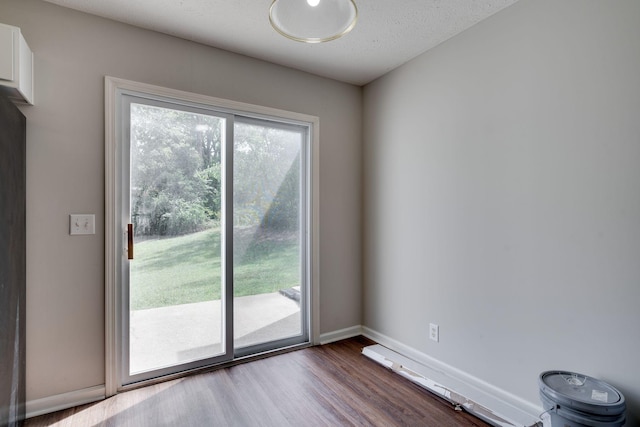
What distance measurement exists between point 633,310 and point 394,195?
1777 mm

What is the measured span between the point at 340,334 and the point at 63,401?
7.19 feet

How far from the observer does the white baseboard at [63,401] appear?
200 cm

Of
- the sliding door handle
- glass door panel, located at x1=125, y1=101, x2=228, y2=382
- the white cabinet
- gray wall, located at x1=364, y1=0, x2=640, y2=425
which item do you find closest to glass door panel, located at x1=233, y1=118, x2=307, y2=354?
glass door panel, located at x1=125, y1=101, x2=228, y2=382

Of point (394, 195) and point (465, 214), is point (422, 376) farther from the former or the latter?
point (394, 195)

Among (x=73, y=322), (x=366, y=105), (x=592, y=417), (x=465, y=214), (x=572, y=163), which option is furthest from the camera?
(x=366, y=105)

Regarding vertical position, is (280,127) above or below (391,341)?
above

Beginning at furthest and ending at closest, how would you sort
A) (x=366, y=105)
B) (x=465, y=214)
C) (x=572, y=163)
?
(x=366, y=105)
(x=465, y=214)
(x=572, y=163)

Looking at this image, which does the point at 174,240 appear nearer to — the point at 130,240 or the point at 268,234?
the point at 130,240

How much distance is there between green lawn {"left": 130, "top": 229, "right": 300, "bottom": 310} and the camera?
242 cm

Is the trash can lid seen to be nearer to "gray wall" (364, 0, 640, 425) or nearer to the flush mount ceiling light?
"gray wall" (364, 0, 640, 425)

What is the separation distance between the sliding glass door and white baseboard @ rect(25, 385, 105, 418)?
6.4 inches

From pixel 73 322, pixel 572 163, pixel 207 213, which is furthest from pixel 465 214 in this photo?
pixel 73 322

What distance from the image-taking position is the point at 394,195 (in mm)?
3018

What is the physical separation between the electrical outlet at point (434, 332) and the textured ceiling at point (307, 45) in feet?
7.40
